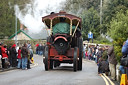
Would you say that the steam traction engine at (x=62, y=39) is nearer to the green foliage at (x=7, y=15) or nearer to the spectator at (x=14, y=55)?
the spectator at (x=14, y=55)

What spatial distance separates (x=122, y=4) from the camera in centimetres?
3947

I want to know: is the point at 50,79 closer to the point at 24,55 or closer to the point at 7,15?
the point at 24,55

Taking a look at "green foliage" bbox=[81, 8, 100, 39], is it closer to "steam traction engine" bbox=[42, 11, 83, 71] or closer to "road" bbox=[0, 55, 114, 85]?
"steam traction engine" bbox=[42, 11, 83, 71]

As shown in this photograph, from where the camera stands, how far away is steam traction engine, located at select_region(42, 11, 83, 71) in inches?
715

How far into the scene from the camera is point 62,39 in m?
18.2

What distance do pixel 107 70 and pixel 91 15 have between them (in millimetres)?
29758

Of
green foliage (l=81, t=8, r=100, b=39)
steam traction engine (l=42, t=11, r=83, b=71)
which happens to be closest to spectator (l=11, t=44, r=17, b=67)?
steam traction engine (l=42, t=11, r=83, b=71)

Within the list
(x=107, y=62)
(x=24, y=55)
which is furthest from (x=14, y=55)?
(x=107, y=62)

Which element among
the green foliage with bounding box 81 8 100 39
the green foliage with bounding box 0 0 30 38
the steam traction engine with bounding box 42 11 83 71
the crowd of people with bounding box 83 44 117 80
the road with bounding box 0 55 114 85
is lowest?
the road with bounding box 0 55 114 85

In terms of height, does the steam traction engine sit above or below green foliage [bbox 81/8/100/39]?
below

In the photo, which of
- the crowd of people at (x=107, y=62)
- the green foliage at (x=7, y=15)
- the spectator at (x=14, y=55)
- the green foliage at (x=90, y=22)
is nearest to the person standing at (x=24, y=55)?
the spectator at (x=14, y=55)

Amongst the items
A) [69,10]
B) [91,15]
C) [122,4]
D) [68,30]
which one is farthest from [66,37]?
[69,10]

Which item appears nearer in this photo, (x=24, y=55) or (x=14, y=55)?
(x=24, y=55)

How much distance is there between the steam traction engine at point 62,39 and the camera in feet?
59.6
